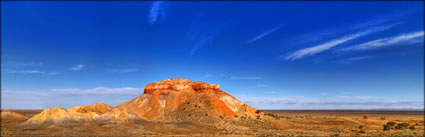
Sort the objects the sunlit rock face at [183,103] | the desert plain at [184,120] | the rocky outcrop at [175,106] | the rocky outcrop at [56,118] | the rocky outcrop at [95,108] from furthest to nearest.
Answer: the sunlit rock face at [183,103]
the rocky outcrop at [95,108]
the rocky outcrop at [175,106]
the rocky outcrop at [56,118]
the desert plain at [184,120]

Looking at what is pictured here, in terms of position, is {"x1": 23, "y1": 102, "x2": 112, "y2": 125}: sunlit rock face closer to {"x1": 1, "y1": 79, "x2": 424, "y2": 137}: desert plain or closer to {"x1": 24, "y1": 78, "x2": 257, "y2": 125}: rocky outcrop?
{"x1": 1, "y1": 79, "x2": 424, "y2": 137}: desert plain

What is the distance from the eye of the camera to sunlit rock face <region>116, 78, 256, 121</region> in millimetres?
78750

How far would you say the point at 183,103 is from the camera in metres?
86.8

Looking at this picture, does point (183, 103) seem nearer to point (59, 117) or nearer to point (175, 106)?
point (175, 106)

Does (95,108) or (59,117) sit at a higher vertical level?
(59,117)

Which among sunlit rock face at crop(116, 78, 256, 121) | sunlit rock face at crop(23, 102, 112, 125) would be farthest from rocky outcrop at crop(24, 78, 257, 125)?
sunlit rock face at crop(23, 102, 112, 125)

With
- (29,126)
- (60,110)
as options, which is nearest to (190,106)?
(60,110)

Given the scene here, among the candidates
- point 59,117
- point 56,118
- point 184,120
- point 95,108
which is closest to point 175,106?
point 184,120

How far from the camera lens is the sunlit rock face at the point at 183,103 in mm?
78750

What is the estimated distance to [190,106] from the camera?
83.8 m

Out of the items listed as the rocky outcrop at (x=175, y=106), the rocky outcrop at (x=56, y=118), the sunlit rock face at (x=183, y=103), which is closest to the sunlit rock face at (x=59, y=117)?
the rocky outcrop at (x=56, y=118)

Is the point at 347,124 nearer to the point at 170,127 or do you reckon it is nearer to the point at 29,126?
the point at 170,127

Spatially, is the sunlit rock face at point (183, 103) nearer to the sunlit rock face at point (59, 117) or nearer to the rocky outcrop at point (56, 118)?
the sunlit rock face at point (59, 117)

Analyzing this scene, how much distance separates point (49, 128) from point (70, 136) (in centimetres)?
1049
